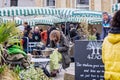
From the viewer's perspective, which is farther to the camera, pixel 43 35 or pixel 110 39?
pixel 43 35

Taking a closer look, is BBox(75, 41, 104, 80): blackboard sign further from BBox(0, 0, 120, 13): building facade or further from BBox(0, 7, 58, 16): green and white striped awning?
BBox(0, 0, 120, 13): building facade

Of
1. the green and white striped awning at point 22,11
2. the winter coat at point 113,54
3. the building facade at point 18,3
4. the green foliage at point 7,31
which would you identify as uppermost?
the green foliage at point 7,31

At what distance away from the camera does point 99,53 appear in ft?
25.8

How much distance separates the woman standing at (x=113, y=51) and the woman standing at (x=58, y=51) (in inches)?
A: 272

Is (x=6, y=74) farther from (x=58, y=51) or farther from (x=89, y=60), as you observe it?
→ (x=58, y=51)

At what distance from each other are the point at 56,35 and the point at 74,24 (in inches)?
692

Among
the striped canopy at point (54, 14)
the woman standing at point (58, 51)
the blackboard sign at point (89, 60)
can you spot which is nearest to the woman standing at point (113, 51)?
the blackboard sign at point (89, 60)

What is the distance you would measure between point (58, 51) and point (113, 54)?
752cm

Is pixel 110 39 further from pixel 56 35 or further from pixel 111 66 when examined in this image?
pixel 56 35

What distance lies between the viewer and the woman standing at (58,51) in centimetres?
1283

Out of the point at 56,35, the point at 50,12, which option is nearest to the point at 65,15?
the point at 50,12

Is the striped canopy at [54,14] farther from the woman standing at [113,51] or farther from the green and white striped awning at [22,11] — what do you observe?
the woman standing at [113,51]

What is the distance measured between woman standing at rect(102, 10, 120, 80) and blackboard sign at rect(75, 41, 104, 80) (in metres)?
1.92

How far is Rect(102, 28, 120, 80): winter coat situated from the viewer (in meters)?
5.73
